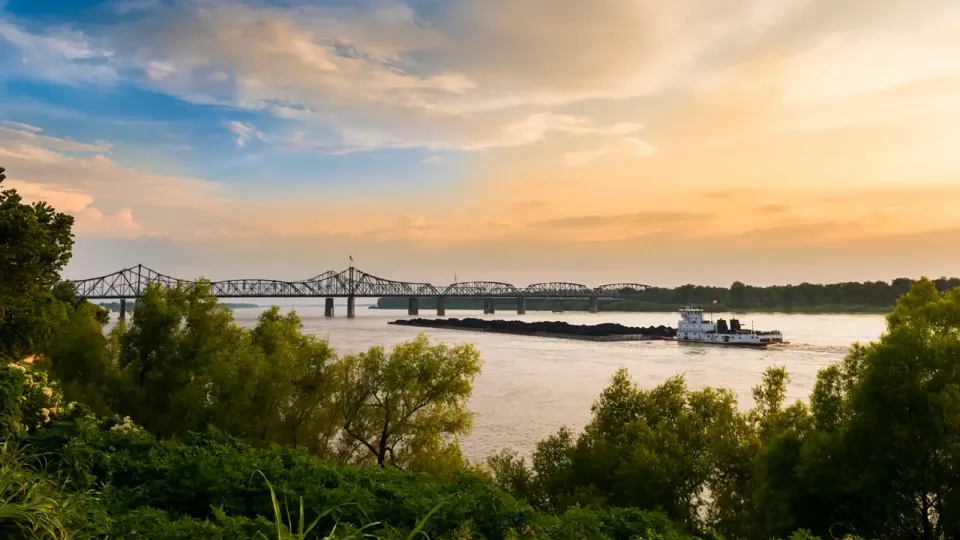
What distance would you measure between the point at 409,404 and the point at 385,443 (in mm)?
1818

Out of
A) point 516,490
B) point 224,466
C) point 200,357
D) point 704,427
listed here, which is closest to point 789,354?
point 704,427

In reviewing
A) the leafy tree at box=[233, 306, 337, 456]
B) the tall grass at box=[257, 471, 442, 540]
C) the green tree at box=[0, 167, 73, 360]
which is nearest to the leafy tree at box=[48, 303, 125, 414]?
the green tree at box=[0, 167, 73, 360]

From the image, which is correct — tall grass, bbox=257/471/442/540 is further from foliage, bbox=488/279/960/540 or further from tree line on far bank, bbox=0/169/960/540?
foliage, bbox=488/279/960/540

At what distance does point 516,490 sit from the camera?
66.1ft

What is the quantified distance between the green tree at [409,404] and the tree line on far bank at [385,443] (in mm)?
88

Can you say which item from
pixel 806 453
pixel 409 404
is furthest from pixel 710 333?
pixel 806 453

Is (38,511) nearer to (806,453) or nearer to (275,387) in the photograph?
(806,453)

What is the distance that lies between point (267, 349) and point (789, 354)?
209 ft

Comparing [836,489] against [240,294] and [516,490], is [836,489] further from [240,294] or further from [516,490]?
A: [240,294]

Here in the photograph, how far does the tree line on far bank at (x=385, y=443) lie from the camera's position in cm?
741

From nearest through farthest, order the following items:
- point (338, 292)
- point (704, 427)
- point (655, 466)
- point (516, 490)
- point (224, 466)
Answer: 1. point (224, 466)
2. point (655, 466)
3. point (516, 490)
4. point (704, 427)
5. point (338, 292)

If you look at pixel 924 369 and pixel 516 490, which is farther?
pixel 516 490

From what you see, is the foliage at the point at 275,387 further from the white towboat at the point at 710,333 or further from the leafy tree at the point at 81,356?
the white towboat at the point at 710,333

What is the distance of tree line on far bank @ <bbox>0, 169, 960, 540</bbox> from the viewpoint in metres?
7.41
